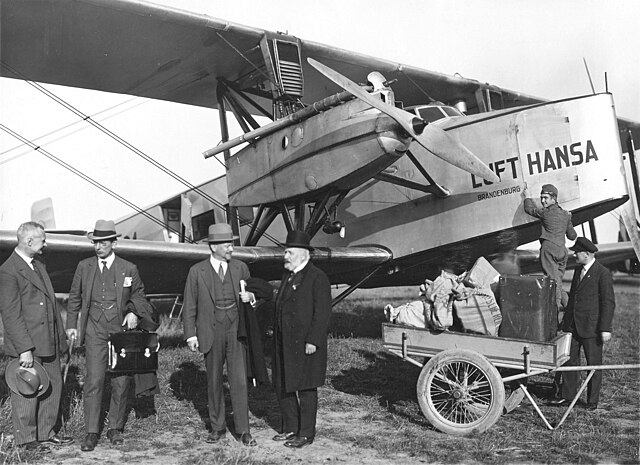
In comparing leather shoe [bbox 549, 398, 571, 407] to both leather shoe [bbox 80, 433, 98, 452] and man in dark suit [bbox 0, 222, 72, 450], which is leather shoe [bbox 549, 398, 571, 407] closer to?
leather shoe [bbox 80, 433, 98, 452]

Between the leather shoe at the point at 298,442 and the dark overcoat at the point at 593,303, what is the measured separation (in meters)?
3.02

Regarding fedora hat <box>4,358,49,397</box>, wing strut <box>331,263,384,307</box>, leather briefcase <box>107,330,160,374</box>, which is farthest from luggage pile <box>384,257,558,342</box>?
wing strut <box>331,263,384,307</box>

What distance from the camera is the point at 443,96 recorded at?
11.6 meters

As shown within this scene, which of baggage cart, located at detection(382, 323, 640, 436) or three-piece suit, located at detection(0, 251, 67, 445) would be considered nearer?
three-piece suit, located at detection(0, 251, 67, 445)

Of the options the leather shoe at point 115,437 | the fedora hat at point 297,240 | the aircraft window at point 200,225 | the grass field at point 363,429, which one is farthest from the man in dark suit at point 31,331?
the aircraft window at point 200,225

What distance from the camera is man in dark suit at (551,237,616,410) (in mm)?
5934

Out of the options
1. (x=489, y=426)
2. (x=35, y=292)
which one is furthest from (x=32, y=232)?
(x=489, y=426)

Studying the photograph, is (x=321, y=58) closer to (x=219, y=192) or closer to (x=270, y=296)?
(x=219, y=192)

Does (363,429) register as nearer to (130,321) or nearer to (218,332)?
(218,332)

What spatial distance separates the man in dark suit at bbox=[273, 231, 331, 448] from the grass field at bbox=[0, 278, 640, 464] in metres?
0.24

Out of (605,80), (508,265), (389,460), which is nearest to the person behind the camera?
(389,460)

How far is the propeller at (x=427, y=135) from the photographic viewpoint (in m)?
6.80

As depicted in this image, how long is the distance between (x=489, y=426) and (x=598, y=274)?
2238 millimetres

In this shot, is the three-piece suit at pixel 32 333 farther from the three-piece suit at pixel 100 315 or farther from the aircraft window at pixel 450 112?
the aircraft window at pixel 450 112
